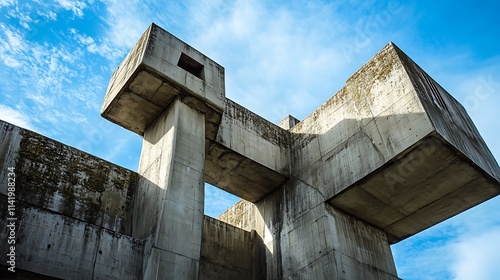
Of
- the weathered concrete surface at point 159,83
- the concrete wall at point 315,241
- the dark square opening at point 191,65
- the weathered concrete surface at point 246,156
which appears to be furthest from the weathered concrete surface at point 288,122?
the dark square opening at point 191,65

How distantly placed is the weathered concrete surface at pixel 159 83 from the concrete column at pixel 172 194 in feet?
1.22

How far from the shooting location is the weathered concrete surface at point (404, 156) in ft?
40.5

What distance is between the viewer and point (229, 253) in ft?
50.7

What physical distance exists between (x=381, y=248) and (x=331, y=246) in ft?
8.33

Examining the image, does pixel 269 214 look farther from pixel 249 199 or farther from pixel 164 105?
pixel 164 105

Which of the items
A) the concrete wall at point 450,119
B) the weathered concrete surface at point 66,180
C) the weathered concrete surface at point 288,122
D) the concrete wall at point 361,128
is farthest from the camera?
the weathered concrete surface at point 288,122

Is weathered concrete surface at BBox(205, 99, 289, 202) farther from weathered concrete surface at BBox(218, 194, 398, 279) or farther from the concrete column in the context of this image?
the concrete column

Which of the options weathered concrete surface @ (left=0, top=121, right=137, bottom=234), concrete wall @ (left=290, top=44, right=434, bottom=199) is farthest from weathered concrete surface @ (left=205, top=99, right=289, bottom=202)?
weathered concrete surface @ (left=0, top=121, right=137, bottom=234)

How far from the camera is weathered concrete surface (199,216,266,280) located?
14.8m

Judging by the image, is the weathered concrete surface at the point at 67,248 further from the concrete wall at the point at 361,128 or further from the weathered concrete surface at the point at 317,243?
the concrete wall at the point at 361,128

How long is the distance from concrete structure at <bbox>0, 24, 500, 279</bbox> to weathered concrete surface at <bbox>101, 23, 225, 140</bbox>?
0.04m

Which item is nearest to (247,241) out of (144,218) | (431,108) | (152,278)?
(144,218)

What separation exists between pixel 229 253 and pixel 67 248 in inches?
264

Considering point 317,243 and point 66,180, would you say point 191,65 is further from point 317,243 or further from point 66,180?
point 317,243
